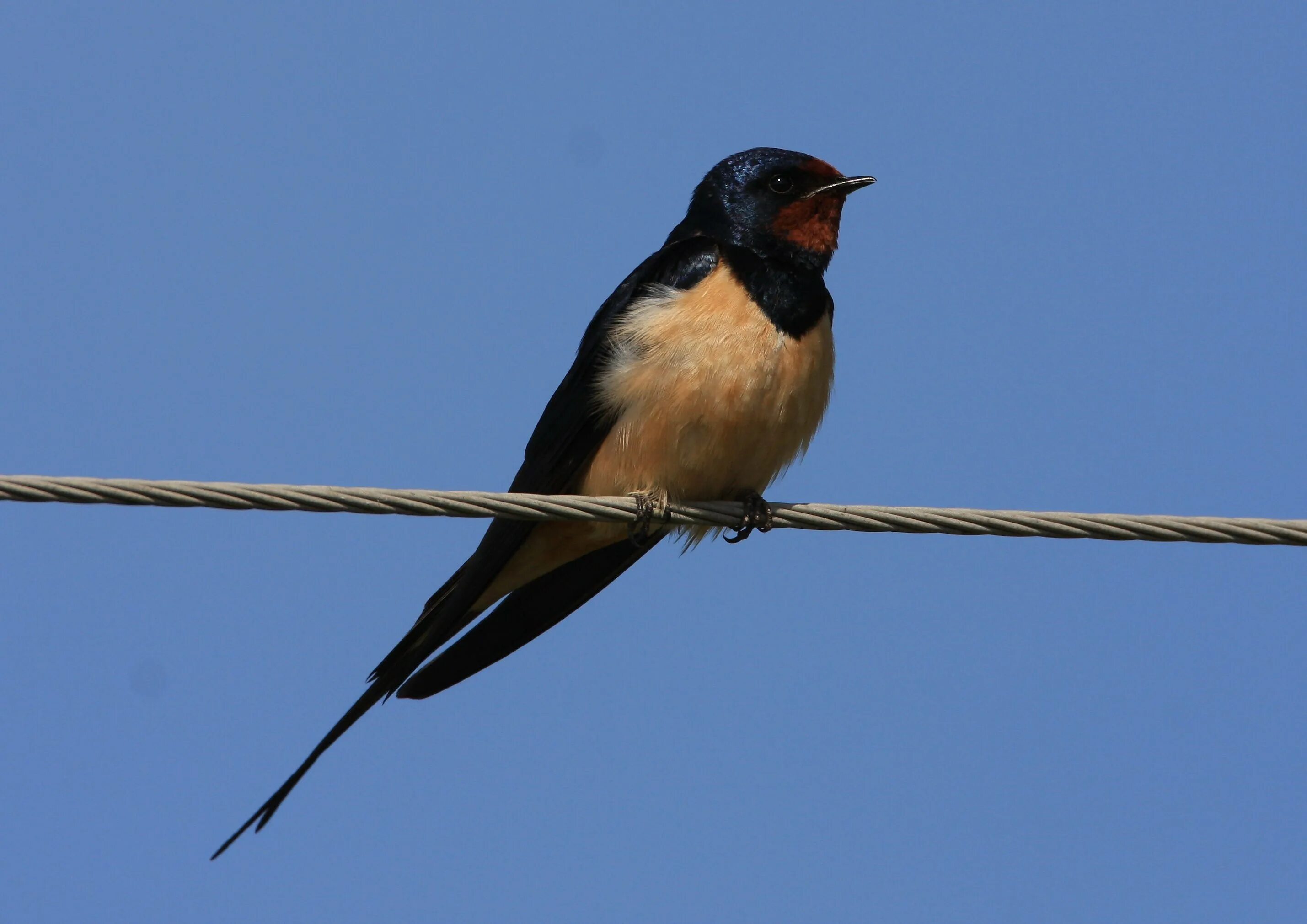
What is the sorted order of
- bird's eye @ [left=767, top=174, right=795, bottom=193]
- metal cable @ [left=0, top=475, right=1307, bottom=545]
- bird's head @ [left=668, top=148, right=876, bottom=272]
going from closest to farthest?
metal cable @ [left=0, top=475, right=1307, bottom=545] < bird's head @ [left=668, top=148, right=876, bottom=272] < bird's eye @ [left=767, top=174, right=795, bottom=193]

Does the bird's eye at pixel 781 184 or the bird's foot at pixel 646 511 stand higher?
the bird's eye at pixel 781 184

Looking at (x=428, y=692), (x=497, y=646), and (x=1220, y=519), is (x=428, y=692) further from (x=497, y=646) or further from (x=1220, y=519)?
(x=1220, y=519)

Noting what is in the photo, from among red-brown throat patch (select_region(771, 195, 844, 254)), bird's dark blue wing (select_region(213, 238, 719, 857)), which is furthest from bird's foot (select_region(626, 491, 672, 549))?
red-brown throat patch (select_region(771, 195, 844, 254))

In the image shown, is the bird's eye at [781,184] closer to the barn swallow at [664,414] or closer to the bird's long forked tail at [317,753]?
the barn swallow at [664,414]

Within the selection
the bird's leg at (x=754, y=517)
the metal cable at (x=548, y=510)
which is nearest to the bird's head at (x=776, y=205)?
the bird's leg at (x=754, y=517)

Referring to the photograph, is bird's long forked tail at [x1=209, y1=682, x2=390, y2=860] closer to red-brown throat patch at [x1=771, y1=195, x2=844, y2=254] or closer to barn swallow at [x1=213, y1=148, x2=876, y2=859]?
barn swallow at [x1=213, y1=148, x2=876, y2=859]

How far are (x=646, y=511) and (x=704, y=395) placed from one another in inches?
17.5

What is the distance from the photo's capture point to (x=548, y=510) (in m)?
4.09

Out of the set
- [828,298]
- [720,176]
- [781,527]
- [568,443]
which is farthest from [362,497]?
[720,176]

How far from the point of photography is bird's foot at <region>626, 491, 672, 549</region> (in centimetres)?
511

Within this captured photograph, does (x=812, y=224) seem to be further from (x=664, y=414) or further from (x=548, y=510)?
(x=548, y=510)

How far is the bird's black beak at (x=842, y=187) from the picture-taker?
598cm

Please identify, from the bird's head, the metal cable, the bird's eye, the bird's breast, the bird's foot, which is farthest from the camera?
the bird's eye

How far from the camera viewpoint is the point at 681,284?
5.57m
